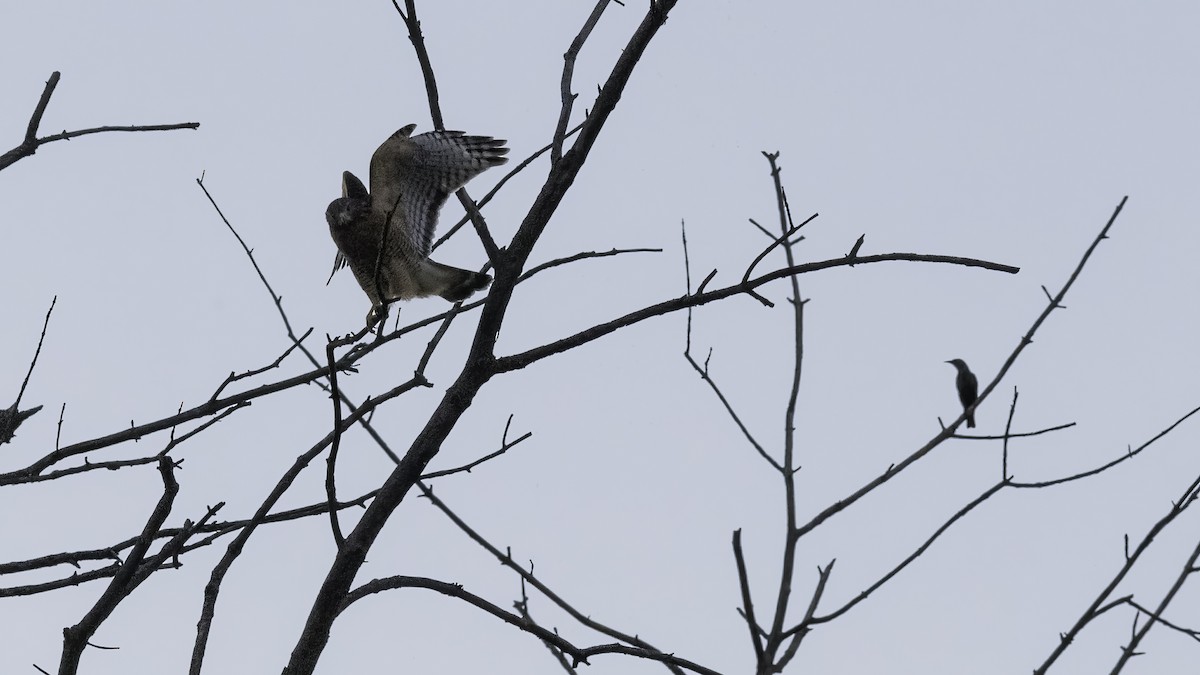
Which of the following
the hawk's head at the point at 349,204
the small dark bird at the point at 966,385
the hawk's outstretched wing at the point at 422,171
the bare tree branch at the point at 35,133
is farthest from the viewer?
the hawk's head at the point at 349,204

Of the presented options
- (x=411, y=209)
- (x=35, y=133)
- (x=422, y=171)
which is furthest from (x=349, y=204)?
(x=35, y=133)

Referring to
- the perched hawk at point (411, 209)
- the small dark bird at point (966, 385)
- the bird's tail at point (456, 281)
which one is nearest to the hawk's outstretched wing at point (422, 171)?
the perched hawk at point (411, 209)

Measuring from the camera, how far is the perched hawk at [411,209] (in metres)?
6.27

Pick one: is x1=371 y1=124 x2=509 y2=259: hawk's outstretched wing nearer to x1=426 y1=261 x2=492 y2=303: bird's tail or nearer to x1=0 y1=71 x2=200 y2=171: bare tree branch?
x1=426 y1=261 x2=492 y2=303: bird's tail

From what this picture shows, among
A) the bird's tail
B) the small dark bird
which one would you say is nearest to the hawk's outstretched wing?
the bird's tail

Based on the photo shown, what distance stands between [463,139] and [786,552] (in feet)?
14.8

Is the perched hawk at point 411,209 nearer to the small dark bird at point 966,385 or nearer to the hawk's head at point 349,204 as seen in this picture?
the hawk's head at point 349,204

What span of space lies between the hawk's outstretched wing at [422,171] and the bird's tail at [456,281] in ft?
0.47

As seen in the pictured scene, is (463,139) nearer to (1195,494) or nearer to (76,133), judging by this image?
(76,133)

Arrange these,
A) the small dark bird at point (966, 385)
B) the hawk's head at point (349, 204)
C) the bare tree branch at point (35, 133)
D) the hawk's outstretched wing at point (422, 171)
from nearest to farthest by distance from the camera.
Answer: the bare tree branch at point (35, 133), the small dark bird at point (966, 385), the hawk's outstretched wing at point (422, 171), the hawk's head at point (349, 204)

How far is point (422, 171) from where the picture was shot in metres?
6.34

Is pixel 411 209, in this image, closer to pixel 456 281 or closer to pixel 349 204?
pixel 349 204

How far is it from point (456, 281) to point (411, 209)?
46cm

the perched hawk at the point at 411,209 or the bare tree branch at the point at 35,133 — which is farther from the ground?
the perched hawk at the point at 411,209
